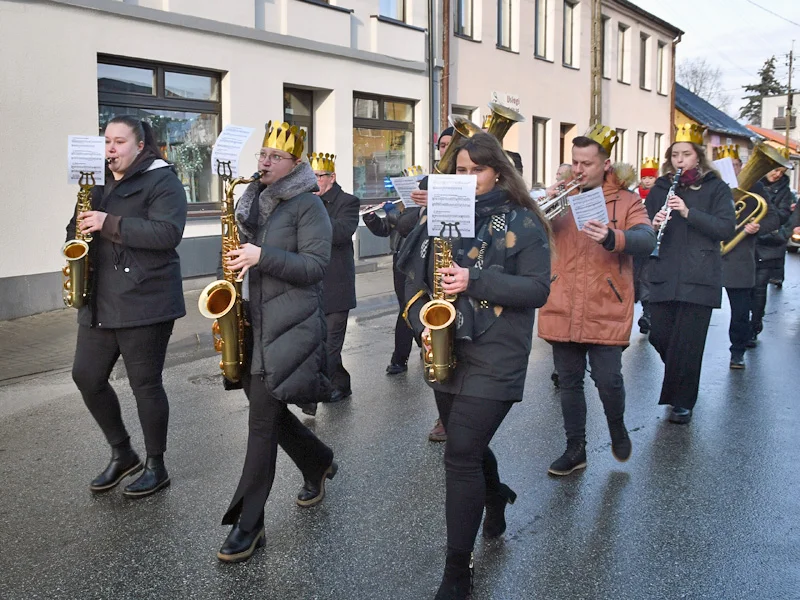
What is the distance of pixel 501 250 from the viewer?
3.48 meters

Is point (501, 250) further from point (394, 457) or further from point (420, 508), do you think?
point (394, 457)

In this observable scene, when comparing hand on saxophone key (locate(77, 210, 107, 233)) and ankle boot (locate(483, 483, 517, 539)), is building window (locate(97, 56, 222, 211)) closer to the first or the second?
hand on saxophone key (locate(77, 210, 107, 233))

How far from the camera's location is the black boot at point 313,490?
14.8 feet

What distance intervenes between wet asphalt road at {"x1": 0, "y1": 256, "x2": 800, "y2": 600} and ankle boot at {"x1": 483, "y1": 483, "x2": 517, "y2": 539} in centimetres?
7

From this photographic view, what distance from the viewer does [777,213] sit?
27.9 ft

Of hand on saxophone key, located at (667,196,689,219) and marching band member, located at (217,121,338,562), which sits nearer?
marching band member, located at (217,121,338,562)

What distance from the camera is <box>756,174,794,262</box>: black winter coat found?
8845mm

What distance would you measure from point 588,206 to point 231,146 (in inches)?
71.2

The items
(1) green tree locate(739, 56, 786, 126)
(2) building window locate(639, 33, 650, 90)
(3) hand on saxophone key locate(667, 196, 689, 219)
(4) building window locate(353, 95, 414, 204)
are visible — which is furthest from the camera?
(1) green tree locate(739, 56, 786, 126)

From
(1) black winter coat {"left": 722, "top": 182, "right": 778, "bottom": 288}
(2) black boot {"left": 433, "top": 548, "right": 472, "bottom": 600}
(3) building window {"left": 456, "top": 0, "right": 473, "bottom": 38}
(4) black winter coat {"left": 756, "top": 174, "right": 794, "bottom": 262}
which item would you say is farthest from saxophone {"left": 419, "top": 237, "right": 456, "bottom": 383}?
(3) building window {"left": 456, "top": 0, "right": 473, "bottom": 38}

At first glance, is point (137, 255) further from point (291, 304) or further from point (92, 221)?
point (291, 304)

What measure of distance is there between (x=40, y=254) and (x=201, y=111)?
354cm

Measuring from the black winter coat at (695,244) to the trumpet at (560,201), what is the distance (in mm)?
1199

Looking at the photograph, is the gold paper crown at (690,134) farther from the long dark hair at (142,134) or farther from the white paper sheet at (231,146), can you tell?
the long dark hair at (142,134)
